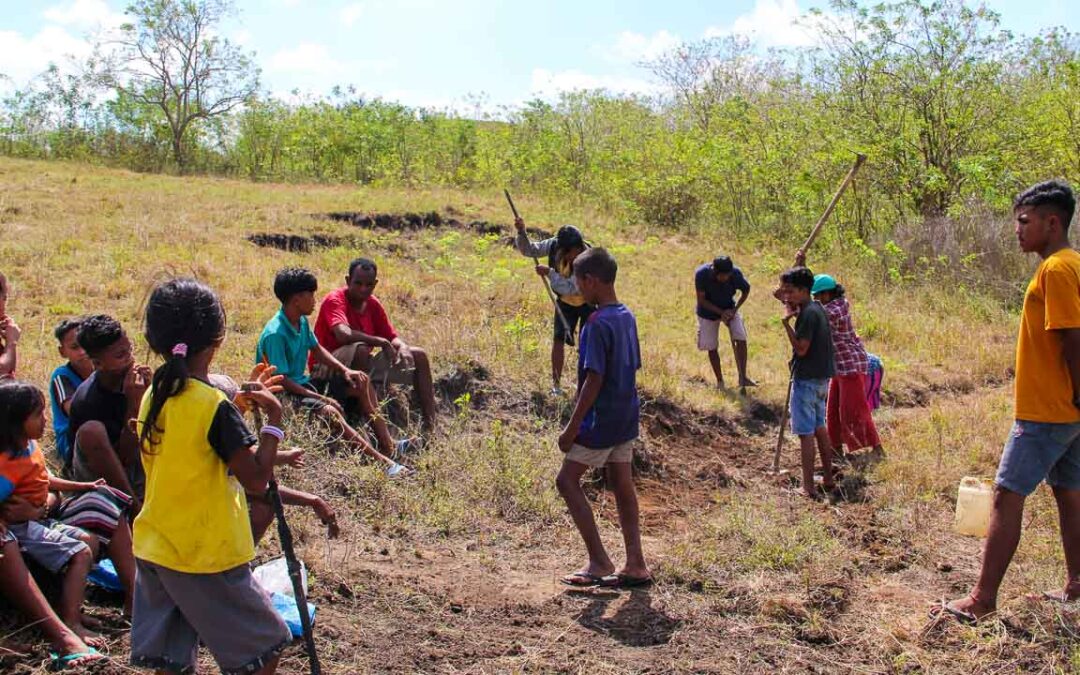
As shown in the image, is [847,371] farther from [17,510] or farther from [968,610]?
[17,510]

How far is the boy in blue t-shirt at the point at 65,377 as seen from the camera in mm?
4578

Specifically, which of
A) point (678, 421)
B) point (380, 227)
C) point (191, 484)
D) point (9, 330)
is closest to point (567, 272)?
point (678, 421)

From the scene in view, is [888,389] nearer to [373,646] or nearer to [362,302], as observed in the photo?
[362,302]

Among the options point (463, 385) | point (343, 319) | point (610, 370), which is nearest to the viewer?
point (610, 370)

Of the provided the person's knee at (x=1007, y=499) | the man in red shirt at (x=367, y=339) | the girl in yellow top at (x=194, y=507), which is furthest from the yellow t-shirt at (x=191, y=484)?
the man in red shirt at (x=367, y=339)

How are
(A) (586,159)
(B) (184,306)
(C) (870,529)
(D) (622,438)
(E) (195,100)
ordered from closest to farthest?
1. (B) (184,306)
2. (D) (622,438)
3. (C) (870,529)
4. (A) (586,159)
5. (E) (195,100)

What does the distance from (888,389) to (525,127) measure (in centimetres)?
1369

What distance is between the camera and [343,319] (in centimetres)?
653

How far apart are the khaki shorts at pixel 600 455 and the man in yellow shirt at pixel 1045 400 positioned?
1.61 metres

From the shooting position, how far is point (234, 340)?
24.3ft

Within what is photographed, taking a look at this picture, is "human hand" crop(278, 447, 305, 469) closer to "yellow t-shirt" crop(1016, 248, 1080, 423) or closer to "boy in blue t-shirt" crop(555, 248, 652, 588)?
"boy in blue t-shirt" crop(555, 248, 652, 588)

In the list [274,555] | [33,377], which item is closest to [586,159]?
[33,377]

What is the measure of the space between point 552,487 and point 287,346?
1.88m

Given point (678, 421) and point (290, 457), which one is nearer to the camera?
point (290, 457)
